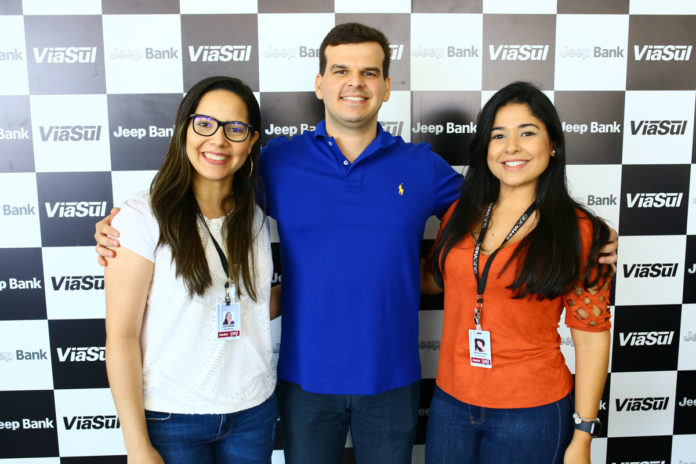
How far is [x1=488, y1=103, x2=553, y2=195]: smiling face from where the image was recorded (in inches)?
56.1

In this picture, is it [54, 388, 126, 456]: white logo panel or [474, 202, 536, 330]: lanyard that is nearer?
[474, 202, 536, 330]: lanyard

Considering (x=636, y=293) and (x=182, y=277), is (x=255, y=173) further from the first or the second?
(x=636, y=293)

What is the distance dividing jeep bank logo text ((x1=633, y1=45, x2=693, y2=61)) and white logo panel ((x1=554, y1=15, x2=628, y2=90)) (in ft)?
0.21

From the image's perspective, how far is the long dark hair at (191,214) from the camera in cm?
124

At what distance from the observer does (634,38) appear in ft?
6.55

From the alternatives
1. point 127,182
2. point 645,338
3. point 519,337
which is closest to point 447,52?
point 519,337

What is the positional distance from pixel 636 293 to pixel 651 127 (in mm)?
755

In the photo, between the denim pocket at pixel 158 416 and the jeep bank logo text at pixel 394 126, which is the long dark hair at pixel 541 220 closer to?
the jeep bank logo text at pixel 394 126

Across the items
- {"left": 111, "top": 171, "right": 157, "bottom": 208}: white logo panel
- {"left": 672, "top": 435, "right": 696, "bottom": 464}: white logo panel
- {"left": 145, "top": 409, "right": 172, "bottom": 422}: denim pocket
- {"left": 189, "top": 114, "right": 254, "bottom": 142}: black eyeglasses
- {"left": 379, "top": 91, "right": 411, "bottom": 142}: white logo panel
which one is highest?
{"left": 379, "top": 91, "right": 411, "bottom": 142}: white logo panel

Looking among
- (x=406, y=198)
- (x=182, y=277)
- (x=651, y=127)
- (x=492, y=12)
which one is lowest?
(x=182, y=277)

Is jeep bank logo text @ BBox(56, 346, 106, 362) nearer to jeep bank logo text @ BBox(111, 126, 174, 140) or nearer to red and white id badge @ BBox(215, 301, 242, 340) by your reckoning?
jeep bank logo text @ BBox(111, 126, 174, 140)

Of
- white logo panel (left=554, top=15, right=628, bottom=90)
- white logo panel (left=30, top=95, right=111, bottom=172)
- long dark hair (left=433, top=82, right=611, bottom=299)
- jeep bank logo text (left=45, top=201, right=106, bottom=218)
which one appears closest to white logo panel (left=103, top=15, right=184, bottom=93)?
white logo panel (left=30, top=95, right=111, bottom=172)

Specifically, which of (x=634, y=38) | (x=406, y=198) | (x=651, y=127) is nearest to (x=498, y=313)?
(x=406, y=198)

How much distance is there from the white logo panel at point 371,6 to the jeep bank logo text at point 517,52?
416 mm
